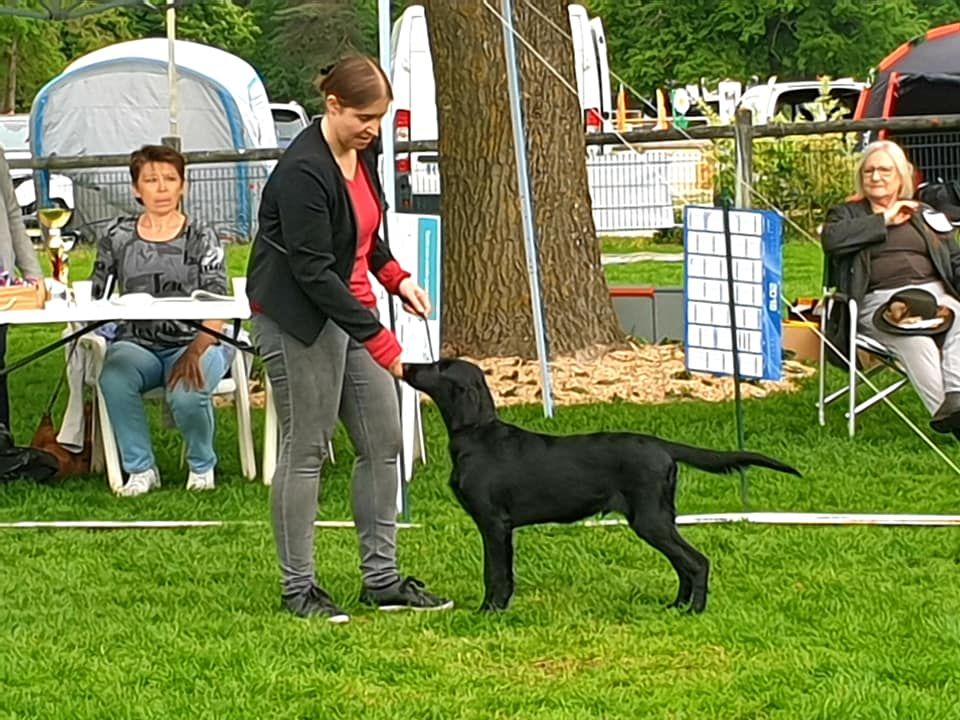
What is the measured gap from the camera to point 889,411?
24.4 feet

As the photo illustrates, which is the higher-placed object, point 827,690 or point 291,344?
point 291,344

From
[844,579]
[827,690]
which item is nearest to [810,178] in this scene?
[844,579]

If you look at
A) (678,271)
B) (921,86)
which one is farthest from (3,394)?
(921,86)

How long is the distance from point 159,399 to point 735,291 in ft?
7.30

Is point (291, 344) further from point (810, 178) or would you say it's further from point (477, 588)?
point (810, 178)

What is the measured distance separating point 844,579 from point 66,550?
2.39m

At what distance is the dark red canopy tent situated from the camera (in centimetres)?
1163

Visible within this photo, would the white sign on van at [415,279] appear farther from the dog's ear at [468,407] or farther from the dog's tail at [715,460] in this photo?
the dog's tail at [715,460]

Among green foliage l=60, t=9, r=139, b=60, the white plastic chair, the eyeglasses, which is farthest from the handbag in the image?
green foliage l=60, t=9, r=139, b=60

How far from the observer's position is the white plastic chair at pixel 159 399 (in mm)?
6449

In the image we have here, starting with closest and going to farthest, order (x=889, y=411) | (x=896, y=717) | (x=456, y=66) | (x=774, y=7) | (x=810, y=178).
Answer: (x=896, y=717) → (x=889, y=411) → (x=456, y=66) → (x=810, y=178) → (x=774, y=7)

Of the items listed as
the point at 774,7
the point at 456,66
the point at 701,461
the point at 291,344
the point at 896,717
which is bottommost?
the point at 896,717

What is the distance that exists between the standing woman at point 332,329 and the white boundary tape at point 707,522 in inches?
42.8

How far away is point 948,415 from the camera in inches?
255
